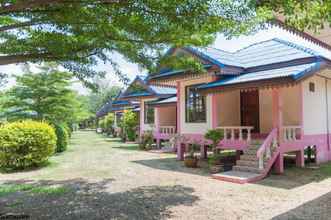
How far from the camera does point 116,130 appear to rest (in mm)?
36125

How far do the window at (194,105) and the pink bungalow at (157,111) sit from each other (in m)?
5.55

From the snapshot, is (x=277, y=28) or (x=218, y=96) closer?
(x=277, y=28)

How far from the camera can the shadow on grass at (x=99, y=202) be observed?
5.73m

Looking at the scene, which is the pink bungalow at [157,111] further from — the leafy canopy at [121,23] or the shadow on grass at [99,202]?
the leafy canopy at [121,23]

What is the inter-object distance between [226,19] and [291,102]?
9.35m

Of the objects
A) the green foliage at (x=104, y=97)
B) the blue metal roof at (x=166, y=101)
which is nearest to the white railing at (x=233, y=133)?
the blue metal roof at (x=166, y=101)

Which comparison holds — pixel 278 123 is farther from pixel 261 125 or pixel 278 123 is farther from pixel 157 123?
pixel 157 123

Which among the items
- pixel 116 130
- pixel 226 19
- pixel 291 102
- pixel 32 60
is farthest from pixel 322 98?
pixel 116 130

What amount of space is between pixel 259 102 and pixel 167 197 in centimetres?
821

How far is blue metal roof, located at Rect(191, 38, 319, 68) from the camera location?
11.5 metres

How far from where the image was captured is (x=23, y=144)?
37.2 ft

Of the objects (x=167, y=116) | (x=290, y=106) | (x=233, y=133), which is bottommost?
(x=233, y=133)

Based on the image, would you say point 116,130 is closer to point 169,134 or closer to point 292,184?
point 169,134

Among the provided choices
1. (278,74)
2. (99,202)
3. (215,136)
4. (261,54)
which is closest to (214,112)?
(215,136)
